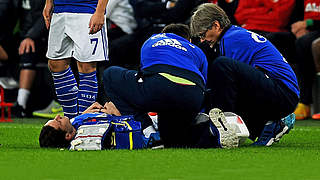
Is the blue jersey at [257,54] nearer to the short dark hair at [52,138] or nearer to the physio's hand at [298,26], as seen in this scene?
the short dark hair at [52,138]

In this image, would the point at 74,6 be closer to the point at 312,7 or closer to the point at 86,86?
the point at 86,86

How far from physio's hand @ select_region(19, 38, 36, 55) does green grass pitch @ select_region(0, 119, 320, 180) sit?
164 inches

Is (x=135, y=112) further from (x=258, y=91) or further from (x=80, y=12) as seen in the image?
(x=80, y=12)

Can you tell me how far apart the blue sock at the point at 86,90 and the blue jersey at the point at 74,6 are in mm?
546

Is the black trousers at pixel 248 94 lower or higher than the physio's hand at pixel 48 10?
lower

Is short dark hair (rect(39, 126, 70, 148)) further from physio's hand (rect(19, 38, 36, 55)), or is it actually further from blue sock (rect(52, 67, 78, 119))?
physio's hand (rect(19, 38, 36, 55))

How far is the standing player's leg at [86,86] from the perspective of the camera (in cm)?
685

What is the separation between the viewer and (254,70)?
227 inches

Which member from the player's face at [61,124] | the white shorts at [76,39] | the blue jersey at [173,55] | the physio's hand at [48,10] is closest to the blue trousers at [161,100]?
the blue jersey at [173,55]

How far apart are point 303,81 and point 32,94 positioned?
3479 millimetres

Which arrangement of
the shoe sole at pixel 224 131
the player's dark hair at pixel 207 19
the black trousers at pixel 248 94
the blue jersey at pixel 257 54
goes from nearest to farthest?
the shoe sole at pixel 224 131 < the black trousers at pixel 248 94 < the blue jersey at pixel 257 54 < the player's dark hair at pixel 207 19

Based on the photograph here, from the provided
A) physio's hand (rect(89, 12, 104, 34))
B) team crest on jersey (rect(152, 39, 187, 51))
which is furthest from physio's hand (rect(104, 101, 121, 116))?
physio's hand (rect(89, 12, 104, 34))

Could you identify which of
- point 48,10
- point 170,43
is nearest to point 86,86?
point 48,10

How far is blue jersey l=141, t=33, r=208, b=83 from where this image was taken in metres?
5.48
